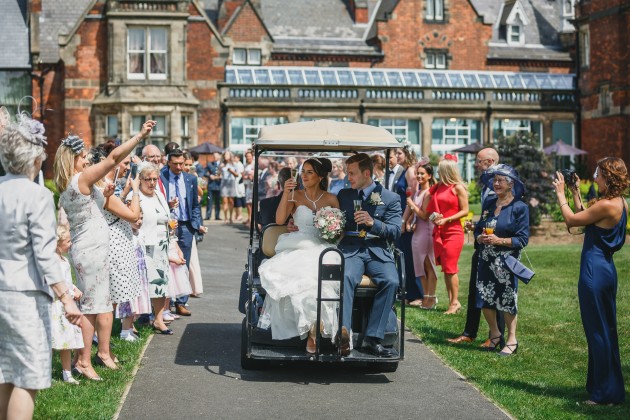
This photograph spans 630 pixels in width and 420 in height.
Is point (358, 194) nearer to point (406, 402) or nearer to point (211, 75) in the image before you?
point (406, 402)

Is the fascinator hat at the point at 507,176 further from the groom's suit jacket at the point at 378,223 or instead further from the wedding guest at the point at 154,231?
the wedding guest at the point at 154,231

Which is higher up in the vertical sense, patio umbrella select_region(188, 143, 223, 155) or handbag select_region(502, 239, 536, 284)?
patio umbrella select_region(188, 143, 223, 155)

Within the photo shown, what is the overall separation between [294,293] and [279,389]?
0.89 meters

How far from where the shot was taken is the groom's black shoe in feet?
30.9

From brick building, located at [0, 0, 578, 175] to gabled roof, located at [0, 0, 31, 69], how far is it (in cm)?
81

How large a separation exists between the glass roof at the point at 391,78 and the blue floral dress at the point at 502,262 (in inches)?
1305

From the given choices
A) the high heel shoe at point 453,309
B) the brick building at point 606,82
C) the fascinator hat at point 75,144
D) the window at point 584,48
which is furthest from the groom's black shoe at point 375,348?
the window at point 584,48

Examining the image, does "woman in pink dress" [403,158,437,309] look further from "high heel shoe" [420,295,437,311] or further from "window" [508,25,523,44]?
"window" [508,25,523,44]

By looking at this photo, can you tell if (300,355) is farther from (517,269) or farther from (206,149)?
(206,149)

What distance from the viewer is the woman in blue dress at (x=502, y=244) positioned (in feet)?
35.0

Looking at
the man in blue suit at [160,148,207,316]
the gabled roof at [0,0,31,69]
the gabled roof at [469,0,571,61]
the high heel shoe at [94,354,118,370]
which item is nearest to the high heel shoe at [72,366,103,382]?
the high heel shoe at [94,354,118,370]

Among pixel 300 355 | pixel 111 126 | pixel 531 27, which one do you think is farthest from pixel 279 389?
pixel 531 27

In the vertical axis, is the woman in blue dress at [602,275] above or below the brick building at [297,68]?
below

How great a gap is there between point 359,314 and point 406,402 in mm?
1342
